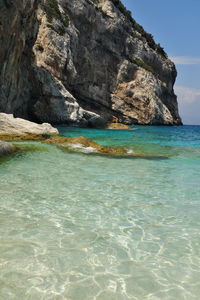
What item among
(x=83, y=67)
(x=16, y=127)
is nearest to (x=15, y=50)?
(x=16, y=127)

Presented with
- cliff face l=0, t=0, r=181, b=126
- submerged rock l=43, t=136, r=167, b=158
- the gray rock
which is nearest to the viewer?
submerged rock l=43, t=136, r=167, b=158

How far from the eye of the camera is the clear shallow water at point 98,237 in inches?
175

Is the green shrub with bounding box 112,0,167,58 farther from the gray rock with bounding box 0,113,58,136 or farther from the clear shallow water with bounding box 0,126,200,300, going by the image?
the clear shallow water with bounding box 0,126,200,300

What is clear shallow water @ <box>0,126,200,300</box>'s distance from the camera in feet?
14.6

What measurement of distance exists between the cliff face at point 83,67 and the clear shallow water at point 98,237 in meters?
30.1

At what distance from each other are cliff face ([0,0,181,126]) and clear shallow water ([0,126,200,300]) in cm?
3007

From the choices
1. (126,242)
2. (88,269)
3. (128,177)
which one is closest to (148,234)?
(126,242)

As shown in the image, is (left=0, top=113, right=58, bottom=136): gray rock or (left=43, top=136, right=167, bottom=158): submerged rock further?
(left=0, top=113, right=58, bottom=136): gray rock

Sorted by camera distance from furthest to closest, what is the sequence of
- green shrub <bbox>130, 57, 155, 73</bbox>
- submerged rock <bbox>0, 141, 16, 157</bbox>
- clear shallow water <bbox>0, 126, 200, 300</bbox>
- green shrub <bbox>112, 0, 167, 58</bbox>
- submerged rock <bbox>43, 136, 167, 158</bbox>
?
green shrub <bbox>112, 0, 167, 58</bbox> → green shrub <bbox>130, 57, 155, 73</bbox> → submerged rock <bbox>43, 136, 167, 158</bbox> → submerged rock <bbox>0, 141, 16, 157</bbox> → clear shallow water <bbox>0, 126, 200, 300</bbox>

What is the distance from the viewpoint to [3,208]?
298 inches

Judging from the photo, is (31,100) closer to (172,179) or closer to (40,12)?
(40,12)

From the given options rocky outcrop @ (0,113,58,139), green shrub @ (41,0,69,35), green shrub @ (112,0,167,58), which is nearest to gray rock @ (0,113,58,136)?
rocky outcrop @ (0,113,58,139)

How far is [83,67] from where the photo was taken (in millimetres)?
67750

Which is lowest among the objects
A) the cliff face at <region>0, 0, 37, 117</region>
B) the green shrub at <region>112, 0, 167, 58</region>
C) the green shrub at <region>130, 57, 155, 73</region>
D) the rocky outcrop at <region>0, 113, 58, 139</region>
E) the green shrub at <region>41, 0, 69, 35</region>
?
the rocky outcrop at <region>0, 113, 58, 139</region>
